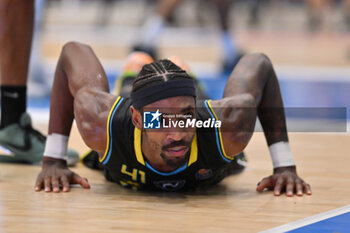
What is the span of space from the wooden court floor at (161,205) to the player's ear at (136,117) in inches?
12.7

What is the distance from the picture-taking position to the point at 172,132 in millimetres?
3027

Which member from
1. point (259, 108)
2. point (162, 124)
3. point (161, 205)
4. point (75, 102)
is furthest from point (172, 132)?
point (259, 108)

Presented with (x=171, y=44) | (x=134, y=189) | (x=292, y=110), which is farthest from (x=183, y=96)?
(x=171, y=44)

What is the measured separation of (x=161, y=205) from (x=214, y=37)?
489 inches

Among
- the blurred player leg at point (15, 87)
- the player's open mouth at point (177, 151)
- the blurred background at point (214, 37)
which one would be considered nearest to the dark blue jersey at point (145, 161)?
the player's open mouth at point (177, 151)

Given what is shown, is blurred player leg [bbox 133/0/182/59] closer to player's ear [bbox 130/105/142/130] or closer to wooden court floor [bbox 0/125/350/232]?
wooden court floor [bbox 0/125/350/232]

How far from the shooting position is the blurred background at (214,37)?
7363 millimetres

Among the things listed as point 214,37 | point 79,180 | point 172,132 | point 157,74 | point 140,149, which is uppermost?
point 157,74

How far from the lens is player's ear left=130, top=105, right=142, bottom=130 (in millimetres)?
3137

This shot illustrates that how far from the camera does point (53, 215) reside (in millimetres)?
2980

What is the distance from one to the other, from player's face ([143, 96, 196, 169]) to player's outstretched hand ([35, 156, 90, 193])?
1.81 ft

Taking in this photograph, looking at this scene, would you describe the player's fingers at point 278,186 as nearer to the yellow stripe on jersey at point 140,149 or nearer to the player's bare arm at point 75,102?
the yellow stripe on jersey at point 140,149

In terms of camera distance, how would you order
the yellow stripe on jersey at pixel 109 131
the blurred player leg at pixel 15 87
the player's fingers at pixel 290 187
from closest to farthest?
the yellow stripe on jersey at pixel 109 131
the player's fingers at pixel 290 187
the blurred player leg at pixel 15 87

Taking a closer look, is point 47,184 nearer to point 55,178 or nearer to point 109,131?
point 55,178
